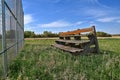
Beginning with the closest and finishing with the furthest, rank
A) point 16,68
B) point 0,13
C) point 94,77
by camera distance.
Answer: point 0,13, point 94,77, point 16,68

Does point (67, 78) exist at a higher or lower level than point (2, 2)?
lower

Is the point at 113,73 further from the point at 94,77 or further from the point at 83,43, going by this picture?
the point at 83,43

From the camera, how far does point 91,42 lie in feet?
31.7

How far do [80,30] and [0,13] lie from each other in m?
6.62

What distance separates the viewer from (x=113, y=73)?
521 cm

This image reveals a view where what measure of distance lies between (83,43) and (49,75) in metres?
4.67

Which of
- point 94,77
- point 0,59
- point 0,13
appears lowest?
point 94,77

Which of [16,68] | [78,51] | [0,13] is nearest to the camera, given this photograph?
[0,13]

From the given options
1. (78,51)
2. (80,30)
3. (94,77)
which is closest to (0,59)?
(94,77)

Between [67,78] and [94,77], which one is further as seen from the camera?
[94,77]

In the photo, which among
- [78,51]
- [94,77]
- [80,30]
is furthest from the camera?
[80,30]

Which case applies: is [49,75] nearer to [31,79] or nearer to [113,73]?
[31,79]

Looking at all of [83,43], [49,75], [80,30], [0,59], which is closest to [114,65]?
[49,75]

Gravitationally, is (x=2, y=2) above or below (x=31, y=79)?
above
